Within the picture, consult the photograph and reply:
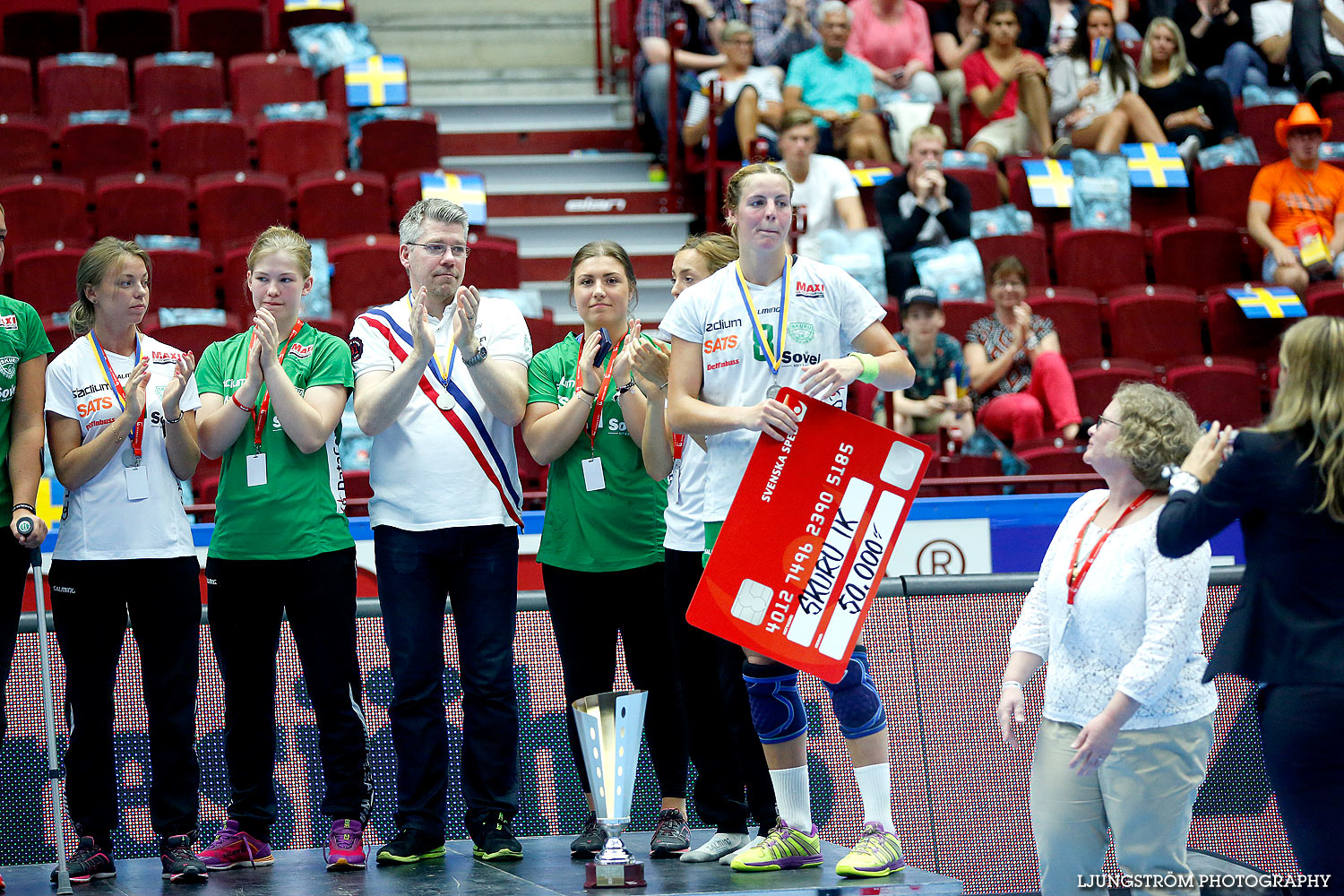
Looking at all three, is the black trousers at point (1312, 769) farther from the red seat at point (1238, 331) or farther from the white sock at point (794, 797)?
the red seat at point (1238, 331)

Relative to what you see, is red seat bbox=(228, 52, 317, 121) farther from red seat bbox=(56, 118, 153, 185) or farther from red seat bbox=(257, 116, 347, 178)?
red seat bbox=(56, 118, 153, 185)

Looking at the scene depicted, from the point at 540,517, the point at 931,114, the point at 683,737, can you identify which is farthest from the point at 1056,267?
the point at 683,737

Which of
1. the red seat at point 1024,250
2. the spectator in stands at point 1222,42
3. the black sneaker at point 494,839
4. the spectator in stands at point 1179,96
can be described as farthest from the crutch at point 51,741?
the spectator in stands at point 1222,42

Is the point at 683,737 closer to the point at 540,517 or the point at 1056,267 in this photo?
the point at 540,517

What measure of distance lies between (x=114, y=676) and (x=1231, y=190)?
7876mm

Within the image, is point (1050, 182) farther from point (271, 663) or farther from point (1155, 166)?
point (271, 663)

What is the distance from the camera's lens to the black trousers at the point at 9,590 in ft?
12.4

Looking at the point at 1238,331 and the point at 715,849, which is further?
the point at 1238,331

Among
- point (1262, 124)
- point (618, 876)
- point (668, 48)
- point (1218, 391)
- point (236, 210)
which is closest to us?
point (618, 876)

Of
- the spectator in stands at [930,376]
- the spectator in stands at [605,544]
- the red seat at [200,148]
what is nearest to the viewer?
the spectator in stands at [605,544]

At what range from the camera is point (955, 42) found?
10.6 metres

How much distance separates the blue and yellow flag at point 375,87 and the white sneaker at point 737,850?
6.60 meters

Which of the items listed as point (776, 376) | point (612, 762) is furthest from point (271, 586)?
point (776, 376)

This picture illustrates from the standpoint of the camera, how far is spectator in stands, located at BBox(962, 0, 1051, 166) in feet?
31.5
